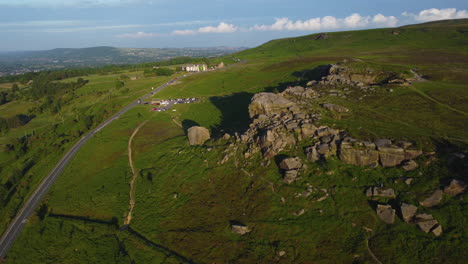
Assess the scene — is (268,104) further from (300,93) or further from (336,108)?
(336,108)

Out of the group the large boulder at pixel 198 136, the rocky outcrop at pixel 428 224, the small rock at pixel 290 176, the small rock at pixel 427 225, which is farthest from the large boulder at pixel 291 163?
the large boulder at pixel 198 136

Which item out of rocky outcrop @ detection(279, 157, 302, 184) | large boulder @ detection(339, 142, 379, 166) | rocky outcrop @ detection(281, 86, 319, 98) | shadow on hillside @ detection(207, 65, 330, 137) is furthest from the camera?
shadow on hillside @ detection(207, 65, 330, 137)

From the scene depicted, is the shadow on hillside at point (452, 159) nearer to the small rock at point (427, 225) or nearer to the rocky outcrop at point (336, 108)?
the small rock at point (427, 225)

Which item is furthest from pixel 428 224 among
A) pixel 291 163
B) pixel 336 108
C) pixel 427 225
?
pixel 336 108

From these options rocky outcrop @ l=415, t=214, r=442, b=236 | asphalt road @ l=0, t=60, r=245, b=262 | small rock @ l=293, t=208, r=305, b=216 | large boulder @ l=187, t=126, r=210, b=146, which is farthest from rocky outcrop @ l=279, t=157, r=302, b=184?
asphalt road @ l=0, t=60, r=245, b=262

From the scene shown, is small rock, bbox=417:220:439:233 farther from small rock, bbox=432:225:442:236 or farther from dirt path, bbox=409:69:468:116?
dirt path, bbox=409:69:468:116

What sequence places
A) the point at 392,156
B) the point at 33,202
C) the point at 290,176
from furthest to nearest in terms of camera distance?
the point at 33,202
the point at 290,176
the point at 392,156
